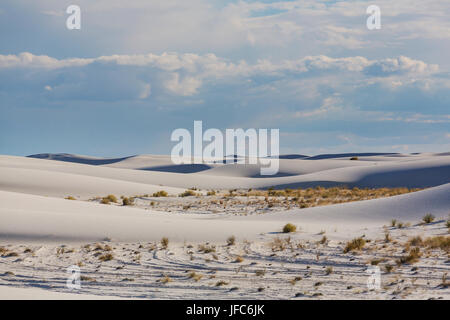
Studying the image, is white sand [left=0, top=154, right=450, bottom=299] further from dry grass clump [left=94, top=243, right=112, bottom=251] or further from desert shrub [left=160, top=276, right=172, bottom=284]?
dry grass clump [left=94, top=243, right=112, bottom=251]

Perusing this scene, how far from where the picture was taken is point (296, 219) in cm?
2114

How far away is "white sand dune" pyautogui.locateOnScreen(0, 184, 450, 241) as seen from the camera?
16.9m

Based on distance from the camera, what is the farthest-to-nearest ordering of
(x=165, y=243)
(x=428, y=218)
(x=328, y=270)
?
(x=428, y=218)
(x=165, y=243)
(x=328, y=270)

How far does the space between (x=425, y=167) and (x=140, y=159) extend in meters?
80.3

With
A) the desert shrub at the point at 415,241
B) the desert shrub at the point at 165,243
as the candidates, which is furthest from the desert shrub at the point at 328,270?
the desert shrub at the point at 165,243

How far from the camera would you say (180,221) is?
19.5m

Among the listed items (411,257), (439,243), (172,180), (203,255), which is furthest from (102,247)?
(172,180)

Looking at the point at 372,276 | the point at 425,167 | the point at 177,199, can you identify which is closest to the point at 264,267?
the point at 372,276

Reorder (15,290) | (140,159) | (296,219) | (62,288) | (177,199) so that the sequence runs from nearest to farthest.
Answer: (15,290), (62,288), (296,219), (177,199), (140,159)

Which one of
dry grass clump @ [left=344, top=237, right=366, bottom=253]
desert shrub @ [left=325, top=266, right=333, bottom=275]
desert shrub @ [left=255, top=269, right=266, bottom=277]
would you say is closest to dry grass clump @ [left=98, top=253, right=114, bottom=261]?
desert shrub @ [left=255, top=269, right=266, bottom=277]

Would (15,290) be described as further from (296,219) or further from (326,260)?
(296,219)

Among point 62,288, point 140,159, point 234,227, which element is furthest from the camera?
point 140,159

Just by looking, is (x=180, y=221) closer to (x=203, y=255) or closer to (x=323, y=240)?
(x=203, y=255)

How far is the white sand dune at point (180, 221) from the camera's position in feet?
55.4
